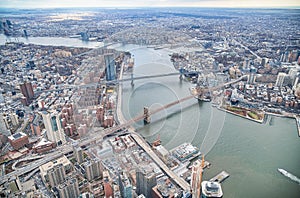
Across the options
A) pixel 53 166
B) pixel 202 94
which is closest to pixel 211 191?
pixel 53 166

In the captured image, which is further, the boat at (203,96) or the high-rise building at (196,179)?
the boat at (203,96)

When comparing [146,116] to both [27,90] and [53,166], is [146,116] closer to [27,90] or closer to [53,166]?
[53,166]

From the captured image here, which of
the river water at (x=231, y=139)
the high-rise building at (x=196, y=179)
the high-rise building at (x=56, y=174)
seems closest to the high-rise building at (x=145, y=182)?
the high-rise building at (x=196, y=179)

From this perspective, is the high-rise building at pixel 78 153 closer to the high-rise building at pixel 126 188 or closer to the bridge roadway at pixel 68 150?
the bridge roadway at pixel 68 150

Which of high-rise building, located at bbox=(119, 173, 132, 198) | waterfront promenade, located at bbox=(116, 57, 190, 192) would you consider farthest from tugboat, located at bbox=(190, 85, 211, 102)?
high-rise building, located at bbox=(119, 173, 132, 198)

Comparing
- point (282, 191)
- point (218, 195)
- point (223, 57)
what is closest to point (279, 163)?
point (282, 191)

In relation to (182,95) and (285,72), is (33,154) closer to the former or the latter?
(182,95)
